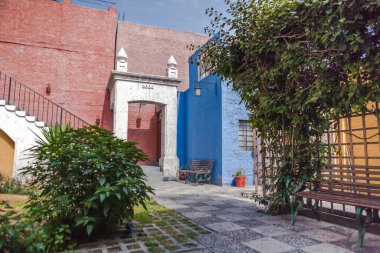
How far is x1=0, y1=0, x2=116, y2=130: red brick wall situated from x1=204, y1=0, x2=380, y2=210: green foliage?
853cm

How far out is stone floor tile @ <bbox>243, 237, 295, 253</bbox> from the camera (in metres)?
2.84

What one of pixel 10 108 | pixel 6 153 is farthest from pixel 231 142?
pixel 6 153

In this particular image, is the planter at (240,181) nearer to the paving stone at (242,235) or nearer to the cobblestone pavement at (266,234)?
the cobblestone pavement at (266,234)

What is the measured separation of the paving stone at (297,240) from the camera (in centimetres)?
301

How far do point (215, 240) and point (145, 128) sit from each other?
10.5 metres

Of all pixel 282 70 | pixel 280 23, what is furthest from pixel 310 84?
pixel 280 23

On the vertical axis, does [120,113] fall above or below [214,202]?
above

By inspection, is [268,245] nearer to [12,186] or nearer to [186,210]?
[186,210]

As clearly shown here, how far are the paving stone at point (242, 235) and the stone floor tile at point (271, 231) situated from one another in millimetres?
127

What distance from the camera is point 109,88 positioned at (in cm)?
1206

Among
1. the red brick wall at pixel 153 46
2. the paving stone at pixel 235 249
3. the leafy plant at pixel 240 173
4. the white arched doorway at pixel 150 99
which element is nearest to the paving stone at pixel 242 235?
the paving stone at pixel 235 249

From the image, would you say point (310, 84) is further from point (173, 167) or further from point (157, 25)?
point (157, 25)

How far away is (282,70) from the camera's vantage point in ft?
13.7

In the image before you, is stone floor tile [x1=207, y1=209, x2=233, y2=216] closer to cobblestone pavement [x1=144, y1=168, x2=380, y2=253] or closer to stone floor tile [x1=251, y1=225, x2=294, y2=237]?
cobblestone pavement [x1=144, y1=168, x2=380, y2=253]
